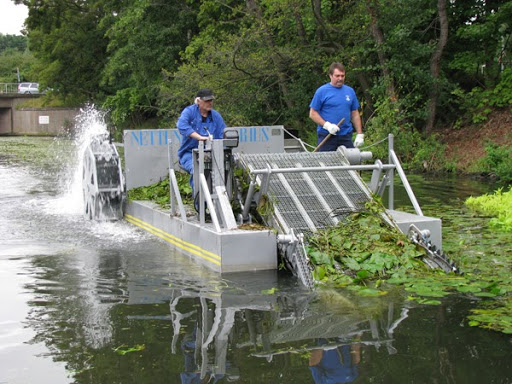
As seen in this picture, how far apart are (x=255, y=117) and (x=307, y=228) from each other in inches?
767

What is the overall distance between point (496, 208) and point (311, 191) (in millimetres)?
4580

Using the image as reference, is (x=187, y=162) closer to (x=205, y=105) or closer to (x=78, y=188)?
(x=205, y=105)

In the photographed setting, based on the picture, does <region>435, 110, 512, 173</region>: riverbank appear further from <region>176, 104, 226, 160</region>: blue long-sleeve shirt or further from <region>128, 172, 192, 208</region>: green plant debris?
<region>176, 104, 226, 160</region>: blue long-sleeve shirt

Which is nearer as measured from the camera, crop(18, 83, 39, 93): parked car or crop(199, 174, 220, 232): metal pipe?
crop(199, 174, 220, 232): metal pipe

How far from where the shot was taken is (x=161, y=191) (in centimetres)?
1191

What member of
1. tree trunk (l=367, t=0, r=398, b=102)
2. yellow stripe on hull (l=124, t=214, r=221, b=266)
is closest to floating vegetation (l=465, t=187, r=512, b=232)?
yellow stripe on hull (l=124, t=214, r=221, b=266)

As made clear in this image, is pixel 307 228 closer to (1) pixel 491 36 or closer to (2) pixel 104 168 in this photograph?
(2) pixel 104 168

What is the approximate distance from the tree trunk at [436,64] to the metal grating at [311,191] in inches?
588

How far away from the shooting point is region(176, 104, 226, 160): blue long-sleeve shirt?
9.79 meters

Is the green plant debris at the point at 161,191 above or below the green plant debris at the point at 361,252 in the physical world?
above

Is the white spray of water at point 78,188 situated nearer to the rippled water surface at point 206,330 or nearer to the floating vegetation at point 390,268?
the rippled water surface at point 206,330

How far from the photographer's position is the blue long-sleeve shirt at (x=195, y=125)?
9.79m

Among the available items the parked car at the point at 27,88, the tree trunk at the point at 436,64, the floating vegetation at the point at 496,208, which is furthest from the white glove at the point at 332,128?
the parked car at the point at 27,88

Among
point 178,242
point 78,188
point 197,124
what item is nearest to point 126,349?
point 178,242
